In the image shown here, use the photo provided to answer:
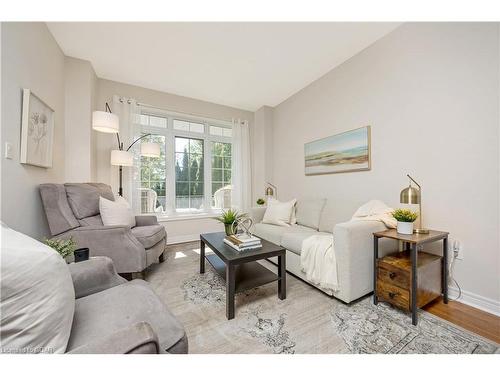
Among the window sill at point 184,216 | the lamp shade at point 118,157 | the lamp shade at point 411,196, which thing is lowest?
the window sill at point 184,216

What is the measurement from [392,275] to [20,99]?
128 inches

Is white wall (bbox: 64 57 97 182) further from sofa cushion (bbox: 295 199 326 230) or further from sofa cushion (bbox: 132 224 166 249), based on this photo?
sofa cushion (bbox: 295 199 326 230)

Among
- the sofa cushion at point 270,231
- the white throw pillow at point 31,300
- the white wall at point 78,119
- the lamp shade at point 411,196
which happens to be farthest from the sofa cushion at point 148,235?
the lamp shade at point 411,196

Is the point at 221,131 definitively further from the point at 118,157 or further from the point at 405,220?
the point at 405,220

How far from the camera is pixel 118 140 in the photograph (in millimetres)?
2979

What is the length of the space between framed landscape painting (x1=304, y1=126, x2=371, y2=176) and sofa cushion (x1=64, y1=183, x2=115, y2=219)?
2.79 meters

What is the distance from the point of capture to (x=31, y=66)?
69.7 inches

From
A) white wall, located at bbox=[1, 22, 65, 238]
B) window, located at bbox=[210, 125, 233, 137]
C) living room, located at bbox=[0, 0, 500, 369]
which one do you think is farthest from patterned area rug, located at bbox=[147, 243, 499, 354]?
window, located at bbox=[210, 125, 233, 137]

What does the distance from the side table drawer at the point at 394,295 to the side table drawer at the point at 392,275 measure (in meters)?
0.03

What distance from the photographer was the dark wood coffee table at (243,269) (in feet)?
4.78

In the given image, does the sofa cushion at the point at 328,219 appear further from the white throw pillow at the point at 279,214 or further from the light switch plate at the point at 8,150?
the light switch plate at the point at 8,150

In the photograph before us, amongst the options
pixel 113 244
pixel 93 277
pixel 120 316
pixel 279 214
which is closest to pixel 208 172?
pixel 279 214
